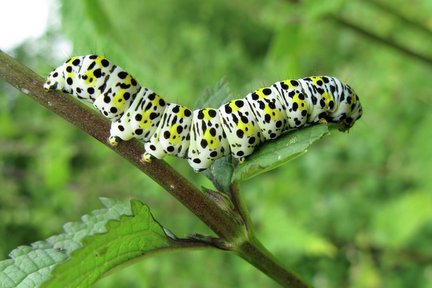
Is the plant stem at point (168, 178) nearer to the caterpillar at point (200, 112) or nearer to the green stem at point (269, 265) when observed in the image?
the green stem at point (269, 265)

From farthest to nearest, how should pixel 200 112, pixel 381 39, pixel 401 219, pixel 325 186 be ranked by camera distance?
1. pixel 325 186
2. pixel 401 219
3. pixel 381 39
4. pixel 200 112

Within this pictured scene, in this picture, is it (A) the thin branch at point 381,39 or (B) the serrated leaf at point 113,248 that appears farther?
(A) the thin branch at point 381,39

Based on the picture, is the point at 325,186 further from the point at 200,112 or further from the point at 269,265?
the point at 269,265

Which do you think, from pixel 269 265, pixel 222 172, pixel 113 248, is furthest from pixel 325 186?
pixel 113 248

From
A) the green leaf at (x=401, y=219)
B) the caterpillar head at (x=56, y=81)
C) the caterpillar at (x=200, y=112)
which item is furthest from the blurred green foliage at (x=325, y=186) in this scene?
the caterpillar head at (x=56, y=81)

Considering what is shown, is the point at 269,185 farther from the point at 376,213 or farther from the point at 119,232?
the point at 119,232

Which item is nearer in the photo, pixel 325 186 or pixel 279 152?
pixel 279 152
